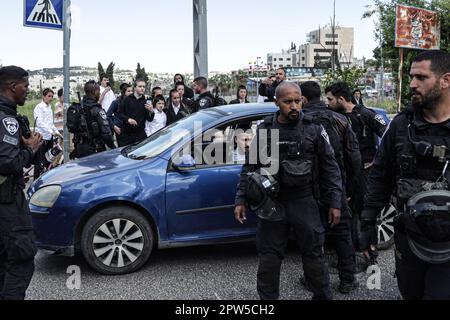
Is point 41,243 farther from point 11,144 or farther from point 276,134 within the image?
point 276,134

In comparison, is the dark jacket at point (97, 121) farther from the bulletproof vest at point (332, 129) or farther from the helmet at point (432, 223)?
the helmet at point (432, 223)

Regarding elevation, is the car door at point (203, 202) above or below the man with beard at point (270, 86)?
below

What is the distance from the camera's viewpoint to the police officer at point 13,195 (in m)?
3.13

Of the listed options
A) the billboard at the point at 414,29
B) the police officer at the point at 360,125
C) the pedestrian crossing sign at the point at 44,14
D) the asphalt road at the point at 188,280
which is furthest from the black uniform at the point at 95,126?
the billboard at the point at 414,29

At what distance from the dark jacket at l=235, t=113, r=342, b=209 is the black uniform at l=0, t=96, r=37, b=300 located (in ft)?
4.99

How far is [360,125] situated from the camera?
15.6ft

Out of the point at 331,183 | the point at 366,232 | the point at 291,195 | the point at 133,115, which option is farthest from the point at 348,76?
the point at 366,232

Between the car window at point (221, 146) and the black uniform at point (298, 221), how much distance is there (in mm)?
1144

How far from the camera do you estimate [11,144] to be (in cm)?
313

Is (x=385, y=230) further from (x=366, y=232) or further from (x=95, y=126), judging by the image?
(x=95, y=126)

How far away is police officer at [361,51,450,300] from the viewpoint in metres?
2.47

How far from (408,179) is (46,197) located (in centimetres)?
315

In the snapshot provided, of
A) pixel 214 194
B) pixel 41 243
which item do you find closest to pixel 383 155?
pixel 214 194
